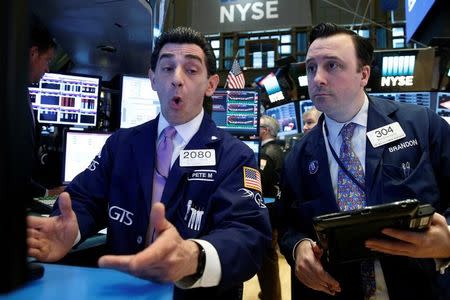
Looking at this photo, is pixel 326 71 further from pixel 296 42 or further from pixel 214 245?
pixel 296 42

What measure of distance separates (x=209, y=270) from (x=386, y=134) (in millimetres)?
895

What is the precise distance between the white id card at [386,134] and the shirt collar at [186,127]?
0.65 m

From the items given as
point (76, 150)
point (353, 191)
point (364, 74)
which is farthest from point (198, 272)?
point (76, 150)

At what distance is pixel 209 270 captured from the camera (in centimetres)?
98

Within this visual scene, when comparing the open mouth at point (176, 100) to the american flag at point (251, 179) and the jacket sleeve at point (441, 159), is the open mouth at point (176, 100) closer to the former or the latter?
the american flag at point (251, 179)

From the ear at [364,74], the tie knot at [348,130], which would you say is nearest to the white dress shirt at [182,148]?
the tie knot at [348,130]

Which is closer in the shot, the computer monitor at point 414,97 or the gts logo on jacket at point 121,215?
the gts logo on jacket at point 121,215

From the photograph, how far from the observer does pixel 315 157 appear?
5.21 feet

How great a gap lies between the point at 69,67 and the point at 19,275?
15.4 ft

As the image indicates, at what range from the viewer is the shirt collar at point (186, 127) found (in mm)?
1438

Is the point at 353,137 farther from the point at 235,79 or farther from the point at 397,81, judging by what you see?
the point at 397,81

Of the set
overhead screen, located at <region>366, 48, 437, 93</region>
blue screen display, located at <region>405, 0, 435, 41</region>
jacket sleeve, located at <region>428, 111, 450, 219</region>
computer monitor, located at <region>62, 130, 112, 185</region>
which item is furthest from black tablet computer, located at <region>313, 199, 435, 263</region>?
overhead screen, located at <region>366, 48, 437, 93</region>

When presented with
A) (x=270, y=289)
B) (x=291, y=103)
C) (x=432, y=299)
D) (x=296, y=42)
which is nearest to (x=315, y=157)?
(x=432, y=299)

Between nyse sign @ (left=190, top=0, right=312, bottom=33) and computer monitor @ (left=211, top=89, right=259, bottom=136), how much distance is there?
771 mm
